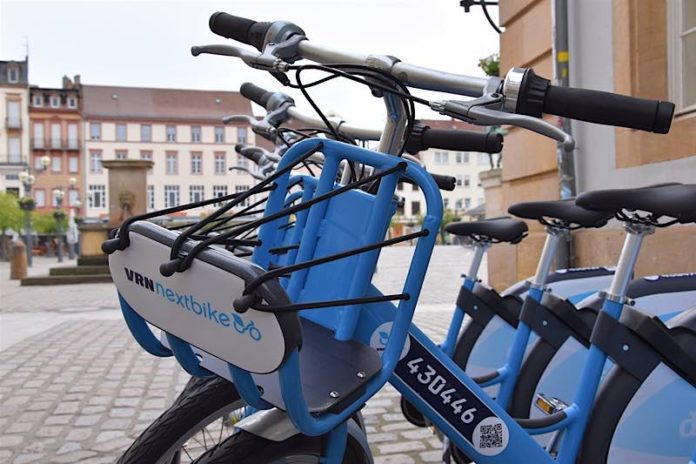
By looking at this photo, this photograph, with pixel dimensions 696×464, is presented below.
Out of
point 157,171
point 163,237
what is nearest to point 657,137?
point 163,237

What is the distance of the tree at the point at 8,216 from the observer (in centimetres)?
5128

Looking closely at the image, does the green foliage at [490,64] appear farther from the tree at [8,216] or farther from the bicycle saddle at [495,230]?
the tree at [8,216]

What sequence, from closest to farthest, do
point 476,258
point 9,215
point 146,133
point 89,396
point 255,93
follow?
1. point 255,93
2. point 476,258
3. point 89,396
4. point 9,215
5. point 146,133

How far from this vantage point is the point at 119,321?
891 centimetres

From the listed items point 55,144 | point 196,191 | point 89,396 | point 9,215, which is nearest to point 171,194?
point 196,191

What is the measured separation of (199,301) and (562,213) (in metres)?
1.46

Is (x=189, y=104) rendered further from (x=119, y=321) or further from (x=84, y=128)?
(x=119, y=321)

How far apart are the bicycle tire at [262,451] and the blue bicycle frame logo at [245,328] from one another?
0.91 ft

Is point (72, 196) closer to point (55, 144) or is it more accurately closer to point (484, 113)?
point (55, 144)

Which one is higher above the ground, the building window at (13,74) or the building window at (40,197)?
the building window at (13,74)

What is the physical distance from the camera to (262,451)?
129cm

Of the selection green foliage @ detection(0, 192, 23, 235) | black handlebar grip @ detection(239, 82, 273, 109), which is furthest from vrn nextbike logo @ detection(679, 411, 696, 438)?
green foliage @ detection(0, 192, 23, 235)

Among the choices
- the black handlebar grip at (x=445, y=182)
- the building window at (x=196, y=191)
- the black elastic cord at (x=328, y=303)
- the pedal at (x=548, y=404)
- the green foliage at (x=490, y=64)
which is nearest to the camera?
the black elastic cord at (x=328, y=303)

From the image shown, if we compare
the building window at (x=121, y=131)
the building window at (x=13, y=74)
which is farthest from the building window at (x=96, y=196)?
the building window at (x=13, y=74)
